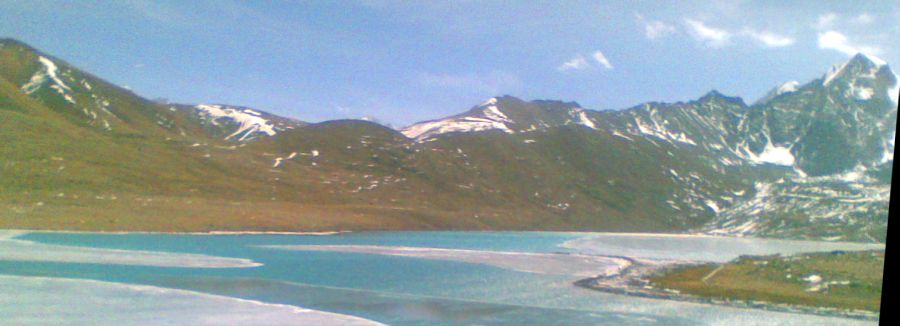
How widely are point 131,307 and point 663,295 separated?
88.1 feet

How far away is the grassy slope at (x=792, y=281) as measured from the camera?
121 feet

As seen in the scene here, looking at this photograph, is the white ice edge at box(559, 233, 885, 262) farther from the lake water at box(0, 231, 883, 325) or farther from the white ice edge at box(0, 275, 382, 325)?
the white ice edge at box(0, 275, 382, 325)

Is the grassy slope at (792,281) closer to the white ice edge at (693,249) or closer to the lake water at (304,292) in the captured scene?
the lake water at (304,292)

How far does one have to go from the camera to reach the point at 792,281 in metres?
43.1

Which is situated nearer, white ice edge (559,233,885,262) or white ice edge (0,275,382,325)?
white ice edge (0,275,382,325)

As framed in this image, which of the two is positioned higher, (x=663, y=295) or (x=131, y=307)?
(x=663, y=295)

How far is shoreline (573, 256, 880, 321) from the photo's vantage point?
33.0m

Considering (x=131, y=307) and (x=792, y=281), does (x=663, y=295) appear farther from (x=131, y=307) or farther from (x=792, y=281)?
(x=131, y=307)

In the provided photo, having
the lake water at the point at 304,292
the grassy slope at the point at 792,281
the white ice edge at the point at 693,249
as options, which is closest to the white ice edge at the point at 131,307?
the lake water at the point at 304,292

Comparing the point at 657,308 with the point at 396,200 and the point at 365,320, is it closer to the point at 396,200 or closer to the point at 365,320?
the point at 365,320

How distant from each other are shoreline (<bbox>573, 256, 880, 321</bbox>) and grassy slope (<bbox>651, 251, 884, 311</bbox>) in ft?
3.57

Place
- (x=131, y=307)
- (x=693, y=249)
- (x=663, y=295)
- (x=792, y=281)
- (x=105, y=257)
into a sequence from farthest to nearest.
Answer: (x=693, y=249)
(x=105, y=257)
(x=792, y=281)
(x=663, y=295)
(x=131, y=307)

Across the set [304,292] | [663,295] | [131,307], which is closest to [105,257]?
[304,292]

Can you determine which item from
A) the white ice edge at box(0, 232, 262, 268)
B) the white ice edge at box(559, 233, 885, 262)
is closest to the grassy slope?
the white ice edge at box(559, 233, 885, 262)
